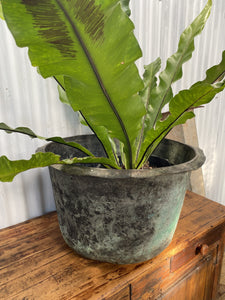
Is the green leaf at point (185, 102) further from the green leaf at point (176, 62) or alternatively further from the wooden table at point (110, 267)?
the wooden table at point (110, 267)

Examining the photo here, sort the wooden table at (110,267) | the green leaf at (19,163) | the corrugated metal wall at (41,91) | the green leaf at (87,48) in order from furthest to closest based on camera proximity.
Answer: the corrugated metal wall at (41,91), the wooden table at (110,267), the green leaf at (19,163), the green leaf at (87,48)

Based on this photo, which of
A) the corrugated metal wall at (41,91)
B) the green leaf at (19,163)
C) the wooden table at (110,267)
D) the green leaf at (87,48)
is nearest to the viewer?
the green leaf at (87,48)

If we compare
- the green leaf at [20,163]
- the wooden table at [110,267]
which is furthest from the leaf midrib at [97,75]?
the wooden table at [110,267]

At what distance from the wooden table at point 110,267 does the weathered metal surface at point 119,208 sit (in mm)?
50

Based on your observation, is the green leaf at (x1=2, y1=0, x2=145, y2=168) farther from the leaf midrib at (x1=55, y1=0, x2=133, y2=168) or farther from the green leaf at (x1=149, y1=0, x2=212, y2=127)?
the green leaf at (x1=149, y1=0, x2=212, y2=127)

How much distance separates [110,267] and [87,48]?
562 mm

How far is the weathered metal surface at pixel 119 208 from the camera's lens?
56cm

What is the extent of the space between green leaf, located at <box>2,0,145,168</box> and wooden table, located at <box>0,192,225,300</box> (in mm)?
412

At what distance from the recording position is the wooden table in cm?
62

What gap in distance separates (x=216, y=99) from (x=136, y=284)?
129 centimetres

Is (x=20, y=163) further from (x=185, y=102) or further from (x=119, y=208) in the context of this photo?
(x=185, y=102)

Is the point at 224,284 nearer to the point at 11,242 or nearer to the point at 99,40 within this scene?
the point at 11,242

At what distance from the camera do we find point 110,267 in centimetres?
68

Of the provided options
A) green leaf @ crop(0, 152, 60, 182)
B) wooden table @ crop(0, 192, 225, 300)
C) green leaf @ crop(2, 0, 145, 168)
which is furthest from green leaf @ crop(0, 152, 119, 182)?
Answer: wooden table @ crop(0, 192, 225, 300)
